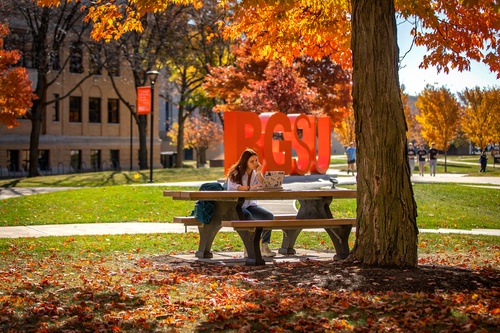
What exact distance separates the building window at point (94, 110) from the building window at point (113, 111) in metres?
1.13

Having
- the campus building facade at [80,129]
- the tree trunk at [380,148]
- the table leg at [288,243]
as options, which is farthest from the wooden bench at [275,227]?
the campus building facade at [80,129]

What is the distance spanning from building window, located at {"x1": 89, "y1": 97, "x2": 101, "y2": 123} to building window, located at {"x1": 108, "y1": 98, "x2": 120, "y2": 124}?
113cm

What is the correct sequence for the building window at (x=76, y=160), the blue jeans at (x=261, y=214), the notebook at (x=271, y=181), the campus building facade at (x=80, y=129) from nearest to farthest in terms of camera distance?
1. the notebook at (x=271, y=181)
2. the blue jeans at (x=261, y=214)
3. the campus building facade at (x=80, y=129)
4. the building window at (x=76, y=160)

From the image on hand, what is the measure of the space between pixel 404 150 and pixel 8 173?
134 feet

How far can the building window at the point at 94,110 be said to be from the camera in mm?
56031

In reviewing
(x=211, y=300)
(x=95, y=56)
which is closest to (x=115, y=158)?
(x=95, y=56)

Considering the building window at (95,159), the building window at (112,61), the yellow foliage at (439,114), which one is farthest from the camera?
the yellow foliage at (439,114)

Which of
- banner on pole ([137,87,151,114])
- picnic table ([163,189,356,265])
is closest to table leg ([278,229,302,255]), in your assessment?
picnic table ([163,189,356,265])

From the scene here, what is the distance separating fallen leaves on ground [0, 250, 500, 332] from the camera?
6984 millimetres

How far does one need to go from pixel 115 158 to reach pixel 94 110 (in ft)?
12.5

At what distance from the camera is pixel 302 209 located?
12.8 metres

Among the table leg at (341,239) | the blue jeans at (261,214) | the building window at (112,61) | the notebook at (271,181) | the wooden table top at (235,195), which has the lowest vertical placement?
the table leg at (341,239)

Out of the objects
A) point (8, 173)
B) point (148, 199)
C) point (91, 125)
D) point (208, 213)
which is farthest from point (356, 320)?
point (91, 125)

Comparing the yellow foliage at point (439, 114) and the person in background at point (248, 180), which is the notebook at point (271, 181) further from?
the yellow foliage at point (439, 114)
